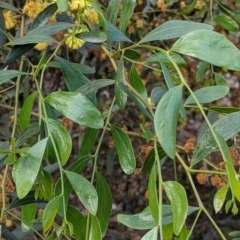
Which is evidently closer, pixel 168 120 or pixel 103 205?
pixel 168 120

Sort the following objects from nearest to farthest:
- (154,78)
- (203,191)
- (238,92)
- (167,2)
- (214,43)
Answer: (214,43)
(167,2)
(154,78)
(238,92)
(203,191)

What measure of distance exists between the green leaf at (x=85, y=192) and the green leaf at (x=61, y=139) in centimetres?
3

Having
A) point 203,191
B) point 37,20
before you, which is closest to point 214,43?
point 37,20

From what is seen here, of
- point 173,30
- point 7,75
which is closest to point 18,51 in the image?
point 7,75

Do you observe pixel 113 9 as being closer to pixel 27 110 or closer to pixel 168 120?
pixel 27 110

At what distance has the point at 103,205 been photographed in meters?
0.83

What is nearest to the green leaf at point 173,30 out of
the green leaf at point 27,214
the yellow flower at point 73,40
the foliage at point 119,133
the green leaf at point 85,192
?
the foliage at point 119,133

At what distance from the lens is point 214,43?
2.02ft

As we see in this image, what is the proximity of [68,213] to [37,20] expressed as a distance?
0.34m

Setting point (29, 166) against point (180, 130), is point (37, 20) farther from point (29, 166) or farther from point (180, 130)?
point (180, 130)

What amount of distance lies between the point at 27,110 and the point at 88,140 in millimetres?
103

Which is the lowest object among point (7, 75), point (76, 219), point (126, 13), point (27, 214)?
point (27, 214)

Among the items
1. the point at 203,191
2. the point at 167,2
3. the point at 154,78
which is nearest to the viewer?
the point at 167,2

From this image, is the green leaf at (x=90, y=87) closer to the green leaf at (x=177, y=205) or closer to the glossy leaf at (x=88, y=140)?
the glossy leaf at (x=88, y=140)
